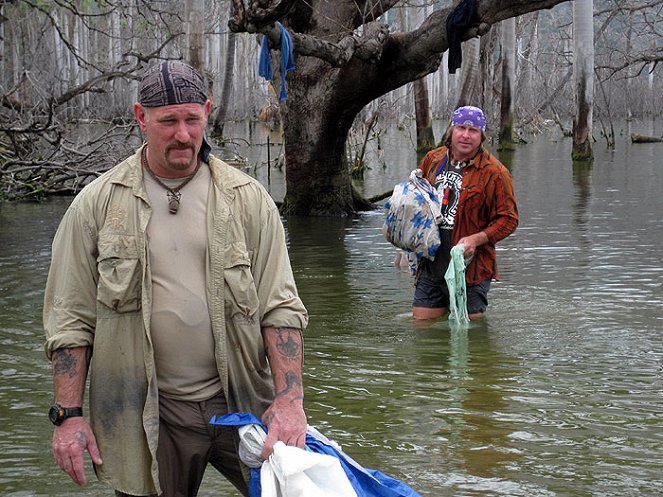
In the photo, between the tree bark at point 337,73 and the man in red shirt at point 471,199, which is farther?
the tree bark at point 337,73

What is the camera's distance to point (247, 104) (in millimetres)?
62000

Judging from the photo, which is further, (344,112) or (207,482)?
(344,112)

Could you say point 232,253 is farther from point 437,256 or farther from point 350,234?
point 350,234

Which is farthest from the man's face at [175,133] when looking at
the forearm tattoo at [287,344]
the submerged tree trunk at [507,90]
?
the submerged tree trunk at [507,90]

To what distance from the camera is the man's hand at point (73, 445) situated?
3.53 meters

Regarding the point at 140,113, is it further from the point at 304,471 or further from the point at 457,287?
the point at 457,287

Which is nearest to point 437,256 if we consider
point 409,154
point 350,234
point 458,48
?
point 458,48

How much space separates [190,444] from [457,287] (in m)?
4.78

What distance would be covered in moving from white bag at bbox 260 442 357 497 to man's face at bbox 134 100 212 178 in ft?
3.02

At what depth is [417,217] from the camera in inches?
319

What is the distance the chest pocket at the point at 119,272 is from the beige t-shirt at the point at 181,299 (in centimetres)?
6

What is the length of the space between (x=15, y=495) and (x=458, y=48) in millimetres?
9910

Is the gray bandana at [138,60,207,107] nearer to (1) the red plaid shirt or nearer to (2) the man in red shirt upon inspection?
(2) the man in red shirt

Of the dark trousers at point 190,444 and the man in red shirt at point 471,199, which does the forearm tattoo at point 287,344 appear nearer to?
the dark trousers at point 190,444
